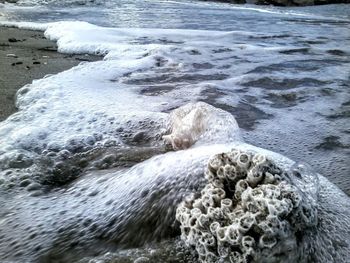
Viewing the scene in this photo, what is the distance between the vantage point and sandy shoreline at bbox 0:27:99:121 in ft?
11.1

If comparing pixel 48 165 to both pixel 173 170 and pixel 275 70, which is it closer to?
pixel 173 170

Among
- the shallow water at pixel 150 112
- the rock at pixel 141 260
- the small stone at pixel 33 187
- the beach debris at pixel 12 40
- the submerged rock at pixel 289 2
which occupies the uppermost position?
the submerged rock at pixel 289 2

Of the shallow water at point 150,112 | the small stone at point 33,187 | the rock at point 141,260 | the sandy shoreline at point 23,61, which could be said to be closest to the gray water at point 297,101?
the shallow water at point 150,112

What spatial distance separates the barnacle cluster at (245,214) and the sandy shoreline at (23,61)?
1.88 metres

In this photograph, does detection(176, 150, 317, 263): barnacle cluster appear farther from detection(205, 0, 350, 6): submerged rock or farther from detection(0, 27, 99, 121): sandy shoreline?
detection(205, 0, 350, 6): submerged rock

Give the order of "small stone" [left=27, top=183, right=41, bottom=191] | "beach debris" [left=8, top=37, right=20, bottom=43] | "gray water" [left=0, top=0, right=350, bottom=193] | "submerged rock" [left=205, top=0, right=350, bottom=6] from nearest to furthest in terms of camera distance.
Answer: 1. "small stone" [left=27, top=183, right=41, bottom=191]
2. "gray water" [left=0, top=0, right=350, bottom=193]
3. "beach debris" [left=8, top=37, right=20, bottom=43]
4. "submerged rock" [left=205, top=0, right=350, bottom=6]

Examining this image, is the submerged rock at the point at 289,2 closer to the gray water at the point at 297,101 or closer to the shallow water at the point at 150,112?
the gray water at the point at 297,101

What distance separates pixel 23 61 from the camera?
4590 mm

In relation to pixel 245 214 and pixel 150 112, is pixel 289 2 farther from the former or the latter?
pixel 245 214

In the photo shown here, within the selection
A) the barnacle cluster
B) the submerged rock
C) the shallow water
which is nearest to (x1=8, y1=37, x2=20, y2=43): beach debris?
the shallow water

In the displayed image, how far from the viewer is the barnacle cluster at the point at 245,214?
1.33 m

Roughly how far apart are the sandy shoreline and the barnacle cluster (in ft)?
6.17

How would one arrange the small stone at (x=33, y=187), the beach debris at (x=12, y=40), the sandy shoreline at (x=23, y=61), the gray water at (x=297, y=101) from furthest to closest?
the beach debris at (x=12, y=40) < the sandy shoreline at (x=23, y=61) < the gray water at (x=297, y=101) < the small stone at (x=33, y=187)

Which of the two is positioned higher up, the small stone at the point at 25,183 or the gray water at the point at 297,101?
the gray water at the point at 297,101
